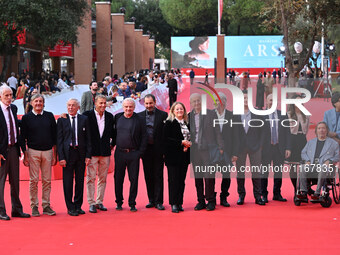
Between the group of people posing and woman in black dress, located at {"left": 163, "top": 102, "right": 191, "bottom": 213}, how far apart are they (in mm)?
15

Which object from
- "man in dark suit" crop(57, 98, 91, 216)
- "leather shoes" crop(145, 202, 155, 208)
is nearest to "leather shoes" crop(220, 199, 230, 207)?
"leather shoes" crop(145, 202, 155, 208)

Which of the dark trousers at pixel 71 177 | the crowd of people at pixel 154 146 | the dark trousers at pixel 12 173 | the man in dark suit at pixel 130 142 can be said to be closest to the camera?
the dark trousers at pixel 12 173

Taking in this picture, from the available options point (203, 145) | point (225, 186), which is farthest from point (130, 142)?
point (225, 186)

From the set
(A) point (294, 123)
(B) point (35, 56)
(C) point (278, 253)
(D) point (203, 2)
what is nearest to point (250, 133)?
(A) point (294, 123)

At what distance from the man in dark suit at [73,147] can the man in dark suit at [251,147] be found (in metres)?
2.37

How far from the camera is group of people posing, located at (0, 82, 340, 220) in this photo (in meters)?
9.09

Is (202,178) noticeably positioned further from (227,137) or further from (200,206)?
(227,137)

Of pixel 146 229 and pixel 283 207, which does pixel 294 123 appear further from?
pixel 146 229

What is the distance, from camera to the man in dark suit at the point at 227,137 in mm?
9766

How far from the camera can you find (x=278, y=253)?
22.7 ft

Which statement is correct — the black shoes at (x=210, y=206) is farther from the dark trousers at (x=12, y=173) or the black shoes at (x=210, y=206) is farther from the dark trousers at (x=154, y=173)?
the dark trousers at (x=12, y=173)

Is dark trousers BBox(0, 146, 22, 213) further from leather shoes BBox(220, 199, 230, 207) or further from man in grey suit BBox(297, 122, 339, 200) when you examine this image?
man in grey suit BBox(297, 122, 339, 200)

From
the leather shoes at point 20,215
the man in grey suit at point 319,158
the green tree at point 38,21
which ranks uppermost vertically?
the green tree at point 38,21

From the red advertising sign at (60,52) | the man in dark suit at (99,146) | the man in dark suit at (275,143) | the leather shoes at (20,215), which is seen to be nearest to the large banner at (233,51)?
the red advertising sign at (60,52)
